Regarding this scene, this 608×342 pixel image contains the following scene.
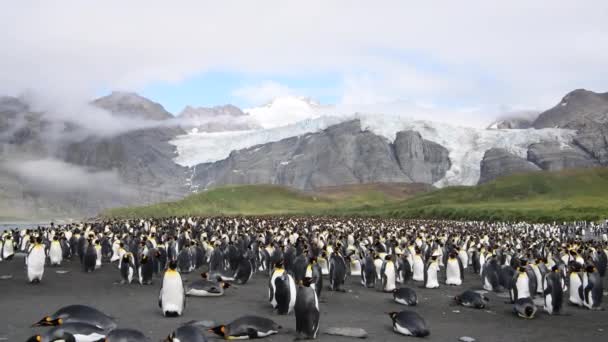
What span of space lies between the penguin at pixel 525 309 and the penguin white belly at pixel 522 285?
61.7 inches

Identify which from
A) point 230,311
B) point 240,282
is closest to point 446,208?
point 240,282

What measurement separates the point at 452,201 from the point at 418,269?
6891cm

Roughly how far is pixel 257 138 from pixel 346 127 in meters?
28.0

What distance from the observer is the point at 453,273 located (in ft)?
61.6

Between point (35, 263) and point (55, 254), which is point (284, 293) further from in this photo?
point (55, 254)

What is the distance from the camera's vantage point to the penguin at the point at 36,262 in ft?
52.5

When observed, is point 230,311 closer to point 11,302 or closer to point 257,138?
point 11,302

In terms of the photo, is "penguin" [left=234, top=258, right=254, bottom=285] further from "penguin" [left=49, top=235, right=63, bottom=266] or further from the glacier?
the glacier

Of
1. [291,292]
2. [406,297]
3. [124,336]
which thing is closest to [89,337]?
[124,336]

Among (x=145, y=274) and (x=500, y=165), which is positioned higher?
(x=500, y=165)

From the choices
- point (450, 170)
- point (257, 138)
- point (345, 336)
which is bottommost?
point (345, 336)

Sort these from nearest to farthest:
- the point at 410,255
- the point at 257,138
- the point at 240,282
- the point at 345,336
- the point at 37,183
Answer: the point at 345,336 < the point at 240,282 < the point at 410,255 < the point at 257,138 < the point at 37,183

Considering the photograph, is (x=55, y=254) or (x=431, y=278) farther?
(x=55, y=254)

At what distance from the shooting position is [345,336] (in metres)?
10.7
